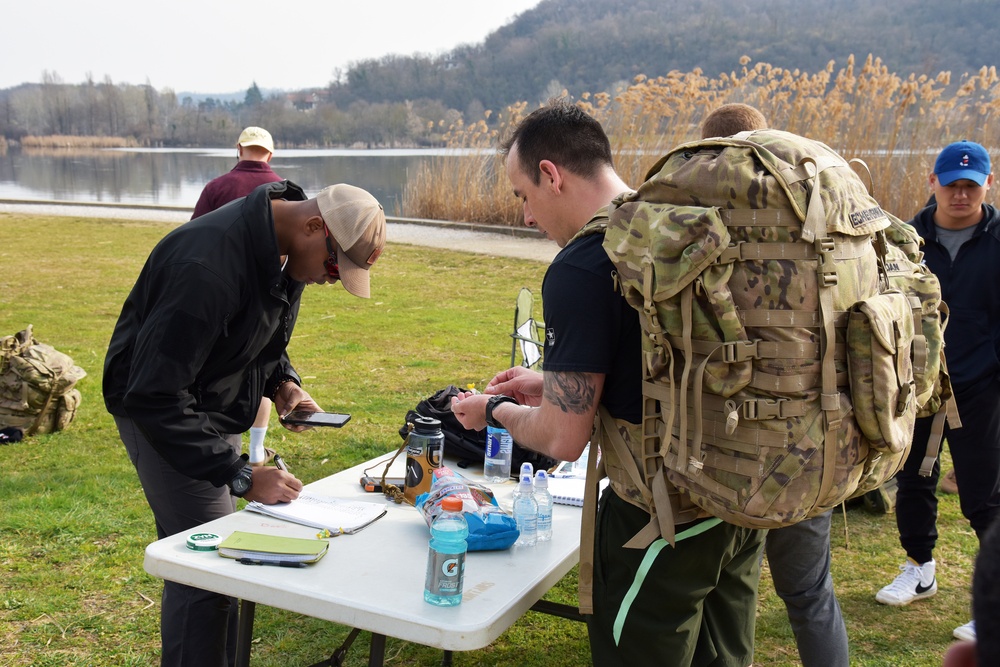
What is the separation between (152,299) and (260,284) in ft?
1.07

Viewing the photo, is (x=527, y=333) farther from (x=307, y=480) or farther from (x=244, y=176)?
(x=244, y=176)

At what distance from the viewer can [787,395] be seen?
76.3 inches

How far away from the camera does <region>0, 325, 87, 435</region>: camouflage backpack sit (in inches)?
238

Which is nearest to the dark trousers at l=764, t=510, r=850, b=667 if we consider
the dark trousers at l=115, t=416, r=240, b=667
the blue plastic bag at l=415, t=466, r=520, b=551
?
the blue plastic bag at l=415, t=466, r=520, b=551

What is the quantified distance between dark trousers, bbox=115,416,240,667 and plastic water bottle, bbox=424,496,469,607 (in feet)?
2.89

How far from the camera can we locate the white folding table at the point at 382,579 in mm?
2143

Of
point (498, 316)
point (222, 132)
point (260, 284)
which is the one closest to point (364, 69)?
point (222, 132)

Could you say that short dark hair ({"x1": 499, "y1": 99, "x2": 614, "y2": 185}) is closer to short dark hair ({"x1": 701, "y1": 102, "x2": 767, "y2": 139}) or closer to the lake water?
short dark hair ({"x1": 701, "y1": 102, "x2": 767, "y2": 139})

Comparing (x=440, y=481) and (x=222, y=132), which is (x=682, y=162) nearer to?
(x=440, y=481)

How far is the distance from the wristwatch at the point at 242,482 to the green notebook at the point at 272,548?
21cm

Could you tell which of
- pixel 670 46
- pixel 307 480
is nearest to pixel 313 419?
pixel 307 480

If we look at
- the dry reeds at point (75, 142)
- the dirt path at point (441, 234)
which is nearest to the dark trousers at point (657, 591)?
Answer: the dirt path at point (441, 234)

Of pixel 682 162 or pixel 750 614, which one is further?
pixel 750 614

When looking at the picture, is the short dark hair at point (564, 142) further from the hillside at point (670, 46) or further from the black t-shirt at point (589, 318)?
the hillside at point (670, 46)
